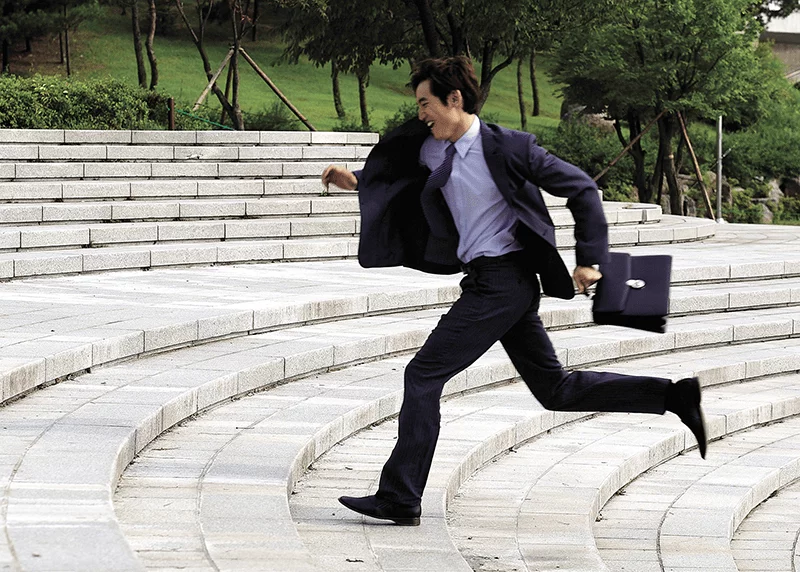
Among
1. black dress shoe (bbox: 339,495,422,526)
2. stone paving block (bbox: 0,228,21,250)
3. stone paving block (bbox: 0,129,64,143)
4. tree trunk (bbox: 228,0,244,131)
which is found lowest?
black dress shoe (bbox: 339,495,422,526)

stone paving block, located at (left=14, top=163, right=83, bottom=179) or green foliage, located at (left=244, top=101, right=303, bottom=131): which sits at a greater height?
green foliage, located at (left=244, top=101, right=303, bottom=131)

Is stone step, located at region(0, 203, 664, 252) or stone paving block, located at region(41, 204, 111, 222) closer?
stone step, located at region(0, 203, 664, 252)

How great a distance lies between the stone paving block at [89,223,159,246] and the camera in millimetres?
11250

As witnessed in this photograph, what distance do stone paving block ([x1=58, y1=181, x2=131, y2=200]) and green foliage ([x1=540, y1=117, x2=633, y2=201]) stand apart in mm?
24149

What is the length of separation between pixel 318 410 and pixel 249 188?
7930 millimetres

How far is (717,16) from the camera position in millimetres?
30188

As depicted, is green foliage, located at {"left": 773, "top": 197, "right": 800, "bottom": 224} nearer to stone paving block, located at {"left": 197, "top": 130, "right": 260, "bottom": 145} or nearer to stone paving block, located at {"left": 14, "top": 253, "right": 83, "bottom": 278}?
stone paving block, located at {"left": 197, "top": 130, "right": 260, "bottom": 145}

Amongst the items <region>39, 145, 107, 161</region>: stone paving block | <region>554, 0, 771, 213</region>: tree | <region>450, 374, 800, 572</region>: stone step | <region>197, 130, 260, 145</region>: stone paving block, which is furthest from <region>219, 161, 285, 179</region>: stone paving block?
<region>554, 0, 771, 213</region>: tree

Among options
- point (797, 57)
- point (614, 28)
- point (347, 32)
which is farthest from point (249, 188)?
point (797, 57)

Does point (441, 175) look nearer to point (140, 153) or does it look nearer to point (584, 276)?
point (584, 276)

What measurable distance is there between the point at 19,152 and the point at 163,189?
1640 millimetres

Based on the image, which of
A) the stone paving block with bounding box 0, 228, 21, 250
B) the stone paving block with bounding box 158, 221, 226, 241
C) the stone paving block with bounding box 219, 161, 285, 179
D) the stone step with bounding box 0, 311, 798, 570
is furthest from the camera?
the stone paving block with bounding box 219, 161, 285, 179

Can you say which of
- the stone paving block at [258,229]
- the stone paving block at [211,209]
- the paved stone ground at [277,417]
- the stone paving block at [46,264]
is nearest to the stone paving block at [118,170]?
the stone paving block at [211,209]

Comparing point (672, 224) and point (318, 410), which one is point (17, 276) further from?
point (672, 224)
